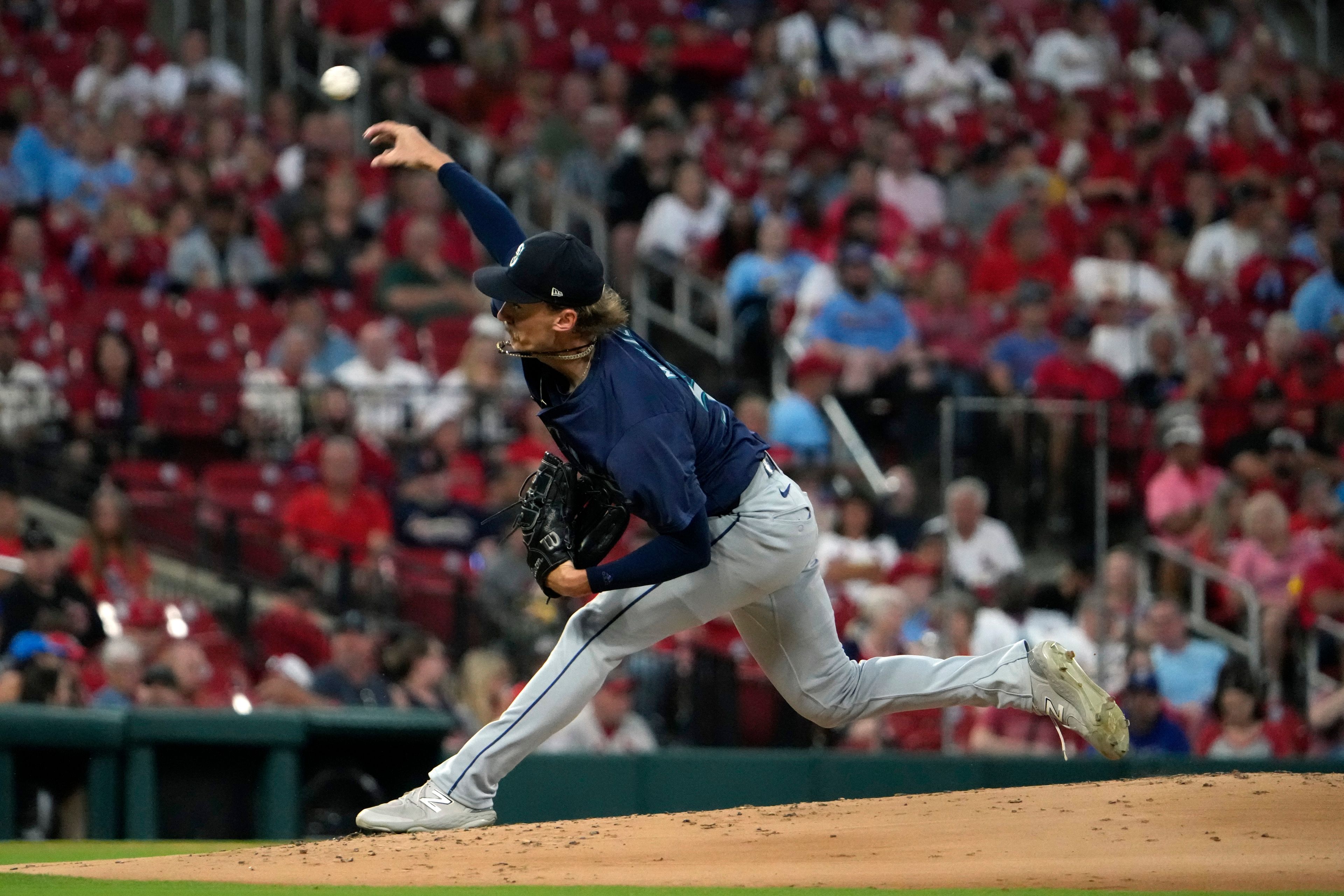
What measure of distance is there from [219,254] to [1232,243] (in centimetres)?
713

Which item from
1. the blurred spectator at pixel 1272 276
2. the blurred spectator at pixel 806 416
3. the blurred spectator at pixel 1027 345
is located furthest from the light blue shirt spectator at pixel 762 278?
the blurred spectator at pixel 1272 276

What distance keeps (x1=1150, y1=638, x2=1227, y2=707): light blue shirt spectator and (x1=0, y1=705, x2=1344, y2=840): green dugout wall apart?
69 centimetres

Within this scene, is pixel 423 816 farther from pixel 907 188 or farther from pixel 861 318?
pixel 907 188

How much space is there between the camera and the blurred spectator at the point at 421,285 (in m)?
11.8

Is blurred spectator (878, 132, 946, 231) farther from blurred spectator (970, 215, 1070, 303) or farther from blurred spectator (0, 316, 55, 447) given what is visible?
blurred spectator (0, 316, 55, 447)

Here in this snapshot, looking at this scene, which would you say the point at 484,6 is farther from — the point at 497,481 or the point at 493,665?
the point at 493,665

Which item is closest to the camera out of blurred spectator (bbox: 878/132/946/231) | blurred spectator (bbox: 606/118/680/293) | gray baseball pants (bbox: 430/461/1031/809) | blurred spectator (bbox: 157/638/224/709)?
gray baseball pants (bbox: 430/461/1031/809)

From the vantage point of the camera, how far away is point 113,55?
13.4 m

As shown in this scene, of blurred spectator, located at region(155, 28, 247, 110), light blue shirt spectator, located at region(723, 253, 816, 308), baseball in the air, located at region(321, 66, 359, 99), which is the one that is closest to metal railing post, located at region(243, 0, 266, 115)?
blurred spectator, located at region(155, 28, 247, 110)

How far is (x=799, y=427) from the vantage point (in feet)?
35.0

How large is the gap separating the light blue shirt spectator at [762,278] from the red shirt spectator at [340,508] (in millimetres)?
2952

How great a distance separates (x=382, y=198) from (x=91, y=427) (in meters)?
3.35

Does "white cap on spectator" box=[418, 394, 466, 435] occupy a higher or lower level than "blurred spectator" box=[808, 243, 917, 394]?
lower

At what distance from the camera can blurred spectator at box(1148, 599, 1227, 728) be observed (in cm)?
925
